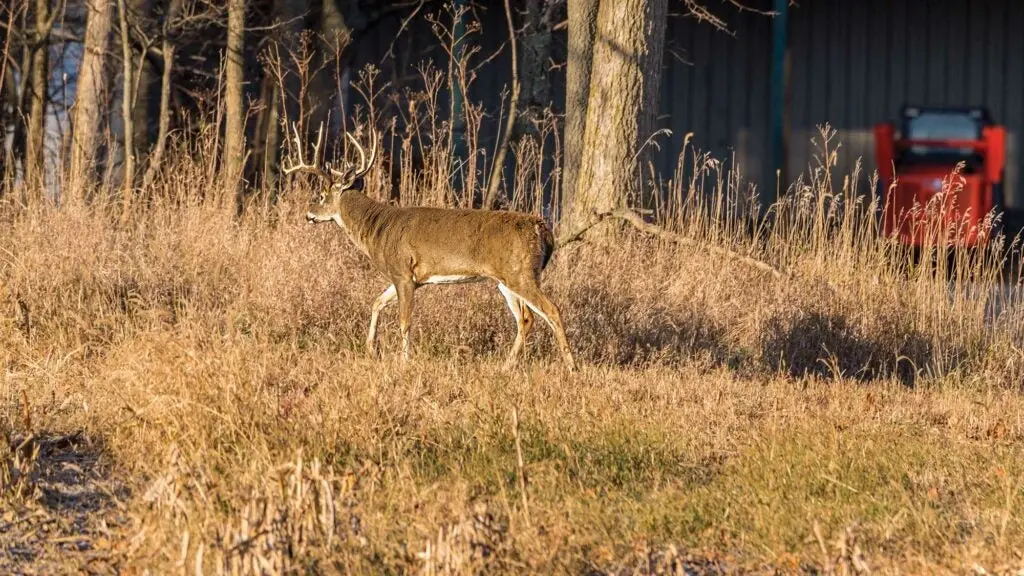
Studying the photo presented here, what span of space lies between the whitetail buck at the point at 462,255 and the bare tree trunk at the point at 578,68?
13.2ft

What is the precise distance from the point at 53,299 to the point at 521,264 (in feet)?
9.23

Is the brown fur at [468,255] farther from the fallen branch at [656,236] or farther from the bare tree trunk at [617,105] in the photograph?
the bare tree trunk at [617,105]

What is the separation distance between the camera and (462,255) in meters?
8.71

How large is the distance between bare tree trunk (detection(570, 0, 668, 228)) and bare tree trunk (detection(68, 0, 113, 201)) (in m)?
4.17

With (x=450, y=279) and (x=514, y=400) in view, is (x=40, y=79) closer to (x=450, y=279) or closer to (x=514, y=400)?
(x=450, y=279)

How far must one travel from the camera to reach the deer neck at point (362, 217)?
9289mm

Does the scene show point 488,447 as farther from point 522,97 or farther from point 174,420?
point 522,97

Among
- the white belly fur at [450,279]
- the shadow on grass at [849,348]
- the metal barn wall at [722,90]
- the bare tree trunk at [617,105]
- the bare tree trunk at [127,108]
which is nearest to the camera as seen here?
the white belly fur at [450,279]

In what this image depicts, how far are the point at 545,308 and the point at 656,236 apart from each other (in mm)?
2641

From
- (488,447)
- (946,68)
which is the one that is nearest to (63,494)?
(488,447)

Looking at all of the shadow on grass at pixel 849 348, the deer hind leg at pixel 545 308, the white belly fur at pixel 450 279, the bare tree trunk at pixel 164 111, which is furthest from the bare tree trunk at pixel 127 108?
the shadow on grass at pixel 849 348

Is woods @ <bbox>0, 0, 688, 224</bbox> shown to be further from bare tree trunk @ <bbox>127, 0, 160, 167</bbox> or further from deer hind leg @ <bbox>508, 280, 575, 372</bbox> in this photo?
deer hind leg @ <bbox>508, 280, 575, 372</bbox>

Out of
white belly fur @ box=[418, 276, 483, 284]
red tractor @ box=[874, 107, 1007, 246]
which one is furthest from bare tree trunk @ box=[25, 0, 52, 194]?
red tractor @ box=[874, 107, 1007, 246]

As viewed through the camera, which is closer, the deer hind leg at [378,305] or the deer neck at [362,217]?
the deer hind leg at [378,305]
